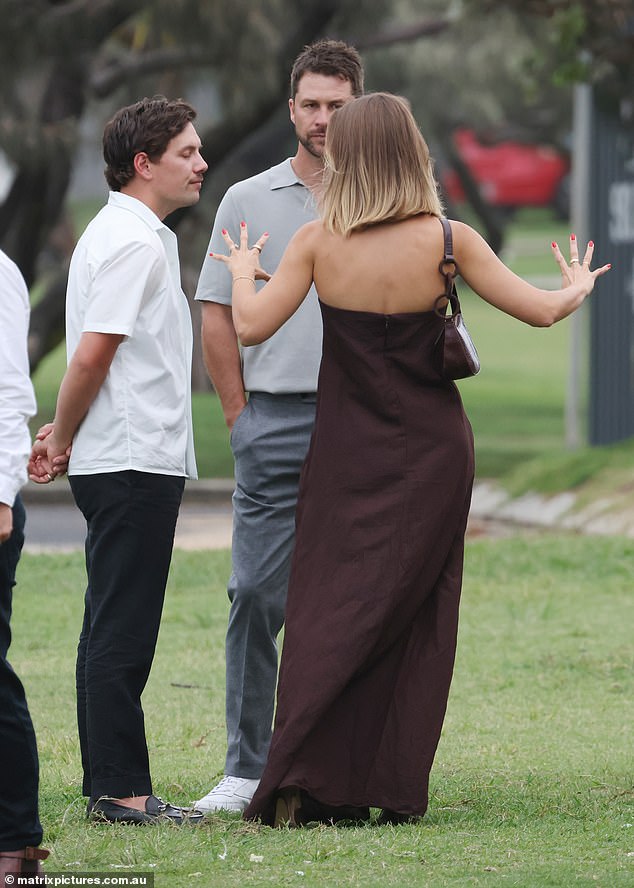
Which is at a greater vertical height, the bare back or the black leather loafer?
the bare back

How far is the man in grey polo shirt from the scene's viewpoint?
514cm

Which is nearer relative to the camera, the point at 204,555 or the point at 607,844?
the point at 607,844

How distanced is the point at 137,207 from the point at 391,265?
0.72 metres

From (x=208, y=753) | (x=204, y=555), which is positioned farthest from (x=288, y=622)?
(x=204, y=555)

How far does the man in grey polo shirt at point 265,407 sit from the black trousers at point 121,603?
36cm

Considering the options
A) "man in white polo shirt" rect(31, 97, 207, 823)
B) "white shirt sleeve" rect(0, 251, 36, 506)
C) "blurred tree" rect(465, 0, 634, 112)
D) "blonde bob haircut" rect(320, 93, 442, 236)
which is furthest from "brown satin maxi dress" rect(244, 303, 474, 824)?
"blurred tree" rect(465, 0, 634, 112)

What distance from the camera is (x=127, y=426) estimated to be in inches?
185

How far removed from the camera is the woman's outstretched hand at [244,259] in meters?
4.89

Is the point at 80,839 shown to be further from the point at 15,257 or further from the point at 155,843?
the point at 15,257

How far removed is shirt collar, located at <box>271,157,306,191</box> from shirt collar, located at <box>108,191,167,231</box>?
506mm

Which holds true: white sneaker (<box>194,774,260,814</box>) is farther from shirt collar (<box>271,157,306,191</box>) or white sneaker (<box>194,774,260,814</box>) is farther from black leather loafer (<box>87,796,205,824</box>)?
shirt collar (<box>271,157,306,191</box>)

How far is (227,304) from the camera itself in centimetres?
526

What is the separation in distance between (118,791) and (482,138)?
53825 millimetres

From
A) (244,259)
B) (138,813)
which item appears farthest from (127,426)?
(138,813)
